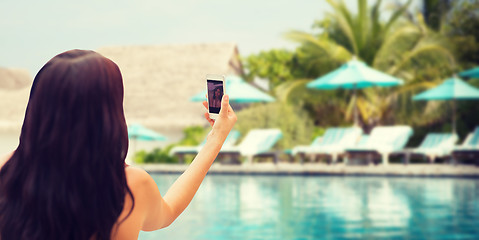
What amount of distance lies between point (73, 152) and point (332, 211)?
9022mm

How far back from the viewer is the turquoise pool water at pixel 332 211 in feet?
26.9

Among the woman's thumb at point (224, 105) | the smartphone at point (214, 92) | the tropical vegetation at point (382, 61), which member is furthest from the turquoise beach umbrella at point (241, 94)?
the woman's thumb at point (224, 105)

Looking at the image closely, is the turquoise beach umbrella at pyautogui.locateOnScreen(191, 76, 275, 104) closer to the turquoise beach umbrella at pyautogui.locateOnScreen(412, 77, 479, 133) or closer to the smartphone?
the turquoise beach umbrella at pyautogui.locateOnScreen(412, 77, 479, 133)

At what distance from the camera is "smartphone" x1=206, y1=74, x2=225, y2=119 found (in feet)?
5.88

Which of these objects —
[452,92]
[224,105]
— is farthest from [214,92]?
[452,92]

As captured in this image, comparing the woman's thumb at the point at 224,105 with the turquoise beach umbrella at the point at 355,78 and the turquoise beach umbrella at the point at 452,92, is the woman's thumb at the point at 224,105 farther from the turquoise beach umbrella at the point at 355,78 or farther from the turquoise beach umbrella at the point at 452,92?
the turquoise beach umbrella at the point at 452,92

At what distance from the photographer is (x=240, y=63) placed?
1462 inches

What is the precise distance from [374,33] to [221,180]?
34.1ft

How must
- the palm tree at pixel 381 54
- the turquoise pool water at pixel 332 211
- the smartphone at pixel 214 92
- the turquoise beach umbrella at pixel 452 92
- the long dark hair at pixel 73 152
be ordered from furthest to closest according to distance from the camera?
1. the palm tree at pixel 381 54
2. the turquoise beach umbrella at pixel 452 92
3. the turquoise pool water at pixel 332 211
4. the smartphone at pixel 214 92
5. the long dark hair at pixel 73 152

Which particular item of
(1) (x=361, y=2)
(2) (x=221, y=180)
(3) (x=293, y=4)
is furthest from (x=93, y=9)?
(2) (x=221, y=180)

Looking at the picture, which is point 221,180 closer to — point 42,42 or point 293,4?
point 293,4

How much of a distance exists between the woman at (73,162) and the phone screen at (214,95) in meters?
0.38

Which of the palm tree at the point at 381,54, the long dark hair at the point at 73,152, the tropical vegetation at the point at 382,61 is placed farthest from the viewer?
the palm tree at the point at 381,54

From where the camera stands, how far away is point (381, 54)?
2411cm
